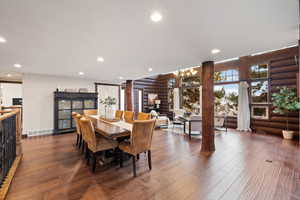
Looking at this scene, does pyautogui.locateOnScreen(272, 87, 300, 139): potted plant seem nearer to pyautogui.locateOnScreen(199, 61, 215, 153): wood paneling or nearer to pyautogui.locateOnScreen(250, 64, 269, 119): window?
pyautogui.locateOnScreen(250, 64, 269, 119): window

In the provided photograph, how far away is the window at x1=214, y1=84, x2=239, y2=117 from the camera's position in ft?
20.4

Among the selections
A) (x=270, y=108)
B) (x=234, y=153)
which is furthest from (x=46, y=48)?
(x=270, y=108)

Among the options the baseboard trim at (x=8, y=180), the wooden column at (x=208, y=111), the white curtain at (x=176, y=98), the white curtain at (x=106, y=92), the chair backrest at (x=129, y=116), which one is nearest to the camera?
the baseboard trim at (x=8, y=180)

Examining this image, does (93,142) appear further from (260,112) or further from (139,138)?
(260,112)

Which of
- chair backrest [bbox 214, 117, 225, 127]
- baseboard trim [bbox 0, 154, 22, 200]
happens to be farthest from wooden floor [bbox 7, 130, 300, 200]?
chair backrest [bbox 214, 117, 225, 127]

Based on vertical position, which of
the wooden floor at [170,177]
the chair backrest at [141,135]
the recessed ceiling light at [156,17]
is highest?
the recessed ceiling light at [156,17]

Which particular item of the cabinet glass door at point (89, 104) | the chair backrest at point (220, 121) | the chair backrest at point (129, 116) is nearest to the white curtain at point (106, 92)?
the cabinet glass door at point (89, 104)

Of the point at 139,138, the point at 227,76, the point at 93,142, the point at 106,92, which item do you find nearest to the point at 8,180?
the point at 93,142

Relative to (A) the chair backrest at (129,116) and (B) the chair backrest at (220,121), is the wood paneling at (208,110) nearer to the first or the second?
(A) the chair backrest at (129,116)

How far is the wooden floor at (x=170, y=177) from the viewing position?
1853 millimetres

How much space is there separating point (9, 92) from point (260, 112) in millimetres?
11554

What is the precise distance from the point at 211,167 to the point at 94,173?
224 centimetres

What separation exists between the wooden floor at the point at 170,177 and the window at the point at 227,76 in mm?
3683

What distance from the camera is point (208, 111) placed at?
3.46 meters
